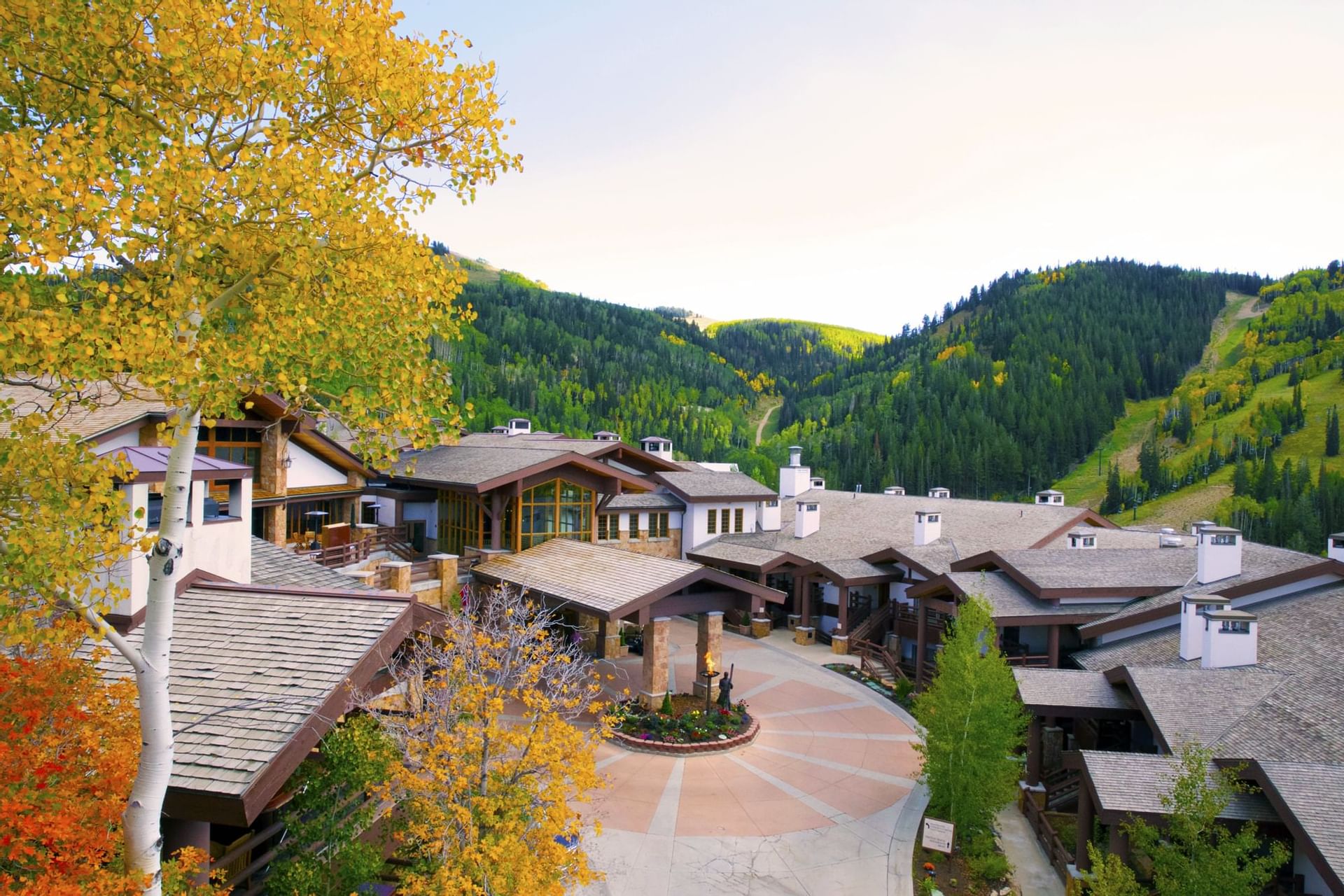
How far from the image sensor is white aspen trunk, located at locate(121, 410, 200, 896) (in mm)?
6543

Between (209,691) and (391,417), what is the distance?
4.74m

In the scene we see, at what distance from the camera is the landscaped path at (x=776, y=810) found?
1480cm

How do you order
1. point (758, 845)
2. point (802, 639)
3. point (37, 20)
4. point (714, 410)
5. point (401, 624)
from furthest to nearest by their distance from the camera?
point (714, 410), point (802, 639), point (758, 845), point (401, 624), point (37, 20)

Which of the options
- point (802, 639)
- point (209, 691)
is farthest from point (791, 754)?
point (209, 691)

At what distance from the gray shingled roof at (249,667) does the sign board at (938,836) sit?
37.8ft

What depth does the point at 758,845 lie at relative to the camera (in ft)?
52.4

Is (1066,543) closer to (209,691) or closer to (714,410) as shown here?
(209,691)

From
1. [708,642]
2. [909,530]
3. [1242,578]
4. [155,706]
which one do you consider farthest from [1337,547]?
[155,706]

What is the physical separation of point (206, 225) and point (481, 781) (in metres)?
7.03

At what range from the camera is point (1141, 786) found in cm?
1349

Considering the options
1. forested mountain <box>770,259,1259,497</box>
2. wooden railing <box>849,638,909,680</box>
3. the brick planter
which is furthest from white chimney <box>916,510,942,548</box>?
forested mountain <box>770,259,1259,497</box>

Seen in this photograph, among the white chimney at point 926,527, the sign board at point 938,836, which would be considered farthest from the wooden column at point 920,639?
the sign board at point 938,836

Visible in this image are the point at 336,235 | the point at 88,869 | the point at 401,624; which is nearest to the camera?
the point at 88,869

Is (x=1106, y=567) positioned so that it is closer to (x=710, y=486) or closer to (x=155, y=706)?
(x=710, y=486)
